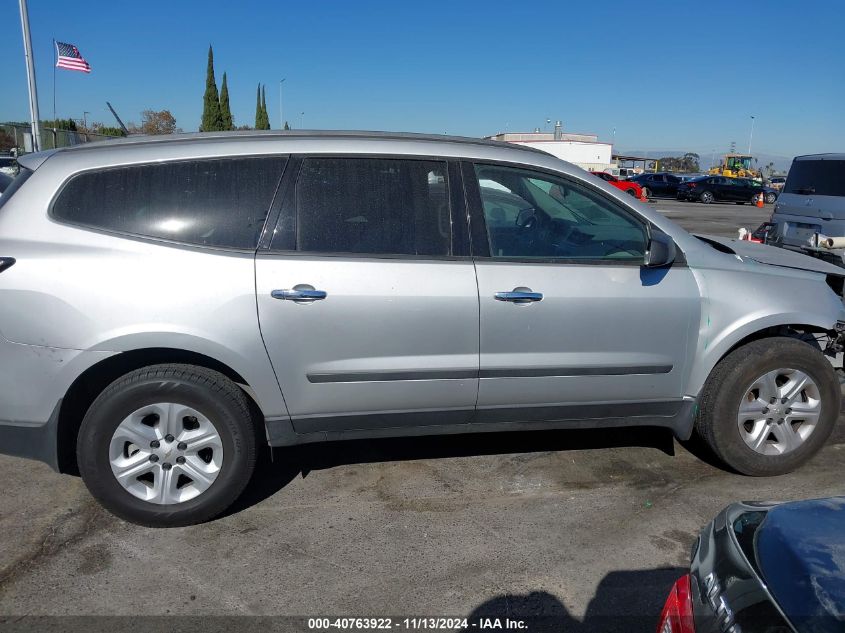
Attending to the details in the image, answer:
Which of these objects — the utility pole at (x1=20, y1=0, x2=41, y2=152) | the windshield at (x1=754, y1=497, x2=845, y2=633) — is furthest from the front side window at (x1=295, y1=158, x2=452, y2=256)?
the utility pole at (x1=20, y1=0, x2=41, y2=152)

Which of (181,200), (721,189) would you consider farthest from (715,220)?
(181,200)

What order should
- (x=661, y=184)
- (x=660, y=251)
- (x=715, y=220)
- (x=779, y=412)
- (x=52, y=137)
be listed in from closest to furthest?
(x=660, y=251), (x=779, y=412), (x=52, y=137), (x=715, y=220), (x=661, y=184)

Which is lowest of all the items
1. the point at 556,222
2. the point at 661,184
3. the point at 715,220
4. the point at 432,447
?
the point at 715,220

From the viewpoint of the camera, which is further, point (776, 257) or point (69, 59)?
point (69, 59)

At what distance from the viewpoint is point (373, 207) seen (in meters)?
3.40

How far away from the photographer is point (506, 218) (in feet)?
12.0

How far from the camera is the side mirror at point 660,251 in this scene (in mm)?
3438

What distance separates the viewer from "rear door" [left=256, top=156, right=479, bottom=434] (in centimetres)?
322

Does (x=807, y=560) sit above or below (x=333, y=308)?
below

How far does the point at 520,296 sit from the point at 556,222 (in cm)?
58

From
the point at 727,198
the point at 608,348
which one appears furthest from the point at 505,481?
the point at 727,198

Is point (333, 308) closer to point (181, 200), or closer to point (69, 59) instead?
point (181, 200)

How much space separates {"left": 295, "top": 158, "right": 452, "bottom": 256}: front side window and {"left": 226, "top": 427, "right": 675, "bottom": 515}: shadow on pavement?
1.38 m

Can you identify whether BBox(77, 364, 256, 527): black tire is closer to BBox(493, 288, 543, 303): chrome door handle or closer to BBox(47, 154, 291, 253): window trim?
BBox(47, 154, 291, 253): window trim
